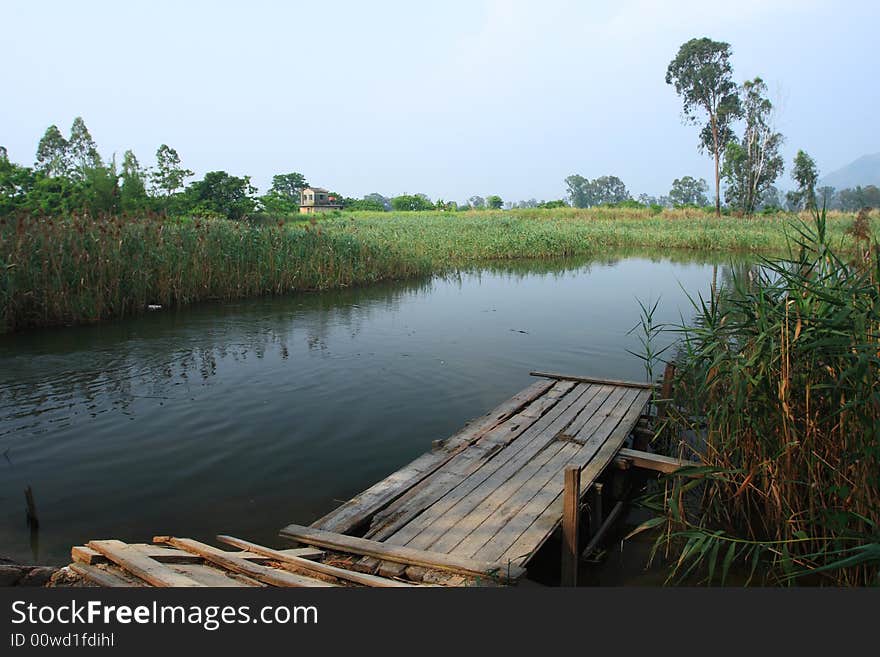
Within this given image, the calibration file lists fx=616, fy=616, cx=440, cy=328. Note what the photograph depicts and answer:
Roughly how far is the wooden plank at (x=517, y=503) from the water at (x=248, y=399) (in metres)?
1.27

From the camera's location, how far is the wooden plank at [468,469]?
141 inches

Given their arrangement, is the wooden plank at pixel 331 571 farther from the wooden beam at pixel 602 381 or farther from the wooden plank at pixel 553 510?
the wooden beam at pixel 602 381

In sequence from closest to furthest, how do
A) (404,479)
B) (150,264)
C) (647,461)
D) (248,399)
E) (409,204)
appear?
(404,479) → (647,461) → (248,399) → (150,264) → (409,204)

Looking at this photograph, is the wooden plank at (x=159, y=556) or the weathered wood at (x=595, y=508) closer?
the wooden plank at (x=159, y=556)

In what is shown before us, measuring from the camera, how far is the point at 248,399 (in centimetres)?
677

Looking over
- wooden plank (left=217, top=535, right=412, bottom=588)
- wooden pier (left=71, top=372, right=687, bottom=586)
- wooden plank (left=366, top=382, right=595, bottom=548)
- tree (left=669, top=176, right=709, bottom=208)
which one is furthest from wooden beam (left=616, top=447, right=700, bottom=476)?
tree (left=669, top=176, right=709, bottom=208)

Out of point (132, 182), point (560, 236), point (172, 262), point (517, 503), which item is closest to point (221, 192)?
point (132, 182)

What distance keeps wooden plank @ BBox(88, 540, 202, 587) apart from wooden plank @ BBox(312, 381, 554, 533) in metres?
1.03

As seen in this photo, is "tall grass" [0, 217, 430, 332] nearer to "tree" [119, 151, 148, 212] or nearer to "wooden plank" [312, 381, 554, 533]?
"wooden plank" [312, 381, 554, 533]

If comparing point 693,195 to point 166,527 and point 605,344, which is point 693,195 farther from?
point 166,527

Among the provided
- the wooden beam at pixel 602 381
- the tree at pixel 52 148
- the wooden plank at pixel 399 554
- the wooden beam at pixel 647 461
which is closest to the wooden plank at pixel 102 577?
the wooden plank at pixel 399 554

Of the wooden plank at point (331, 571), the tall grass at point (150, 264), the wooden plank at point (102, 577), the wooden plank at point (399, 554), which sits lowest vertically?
the wooden plank at point (399, 554)

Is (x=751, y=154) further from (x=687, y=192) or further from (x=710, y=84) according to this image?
(x=687, y=192)

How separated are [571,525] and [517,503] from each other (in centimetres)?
52
